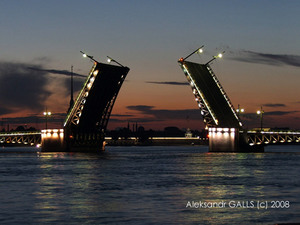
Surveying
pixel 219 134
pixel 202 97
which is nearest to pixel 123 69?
pixel 202 97

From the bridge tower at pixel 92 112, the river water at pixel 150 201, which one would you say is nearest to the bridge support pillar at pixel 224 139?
the bridge tower at pixel 92 112

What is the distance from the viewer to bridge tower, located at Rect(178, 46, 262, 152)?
81.2m

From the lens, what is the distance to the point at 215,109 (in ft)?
281

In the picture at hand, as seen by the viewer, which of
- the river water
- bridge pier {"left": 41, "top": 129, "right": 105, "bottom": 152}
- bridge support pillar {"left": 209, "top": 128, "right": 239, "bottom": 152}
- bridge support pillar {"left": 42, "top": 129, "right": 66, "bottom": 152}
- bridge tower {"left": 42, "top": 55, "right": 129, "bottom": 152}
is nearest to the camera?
the river water

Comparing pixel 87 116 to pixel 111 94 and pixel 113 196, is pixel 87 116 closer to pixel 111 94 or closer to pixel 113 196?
pixel 111 94

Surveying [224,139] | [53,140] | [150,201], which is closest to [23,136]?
[53,140]

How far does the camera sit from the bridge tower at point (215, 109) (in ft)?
266

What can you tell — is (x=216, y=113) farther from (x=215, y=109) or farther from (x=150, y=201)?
(x=150, y=201)

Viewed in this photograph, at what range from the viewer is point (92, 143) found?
9712 cm

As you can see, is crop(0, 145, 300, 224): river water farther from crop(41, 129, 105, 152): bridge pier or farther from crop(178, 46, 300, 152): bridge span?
crop(41, 129, 105, 152): bridge pier

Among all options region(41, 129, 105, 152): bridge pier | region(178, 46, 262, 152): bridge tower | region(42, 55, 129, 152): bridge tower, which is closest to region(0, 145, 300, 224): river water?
region(42, 55, 129, 152): bridge tower

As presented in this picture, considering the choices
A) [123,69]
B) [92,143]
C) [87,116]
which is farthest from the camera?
[92,143]

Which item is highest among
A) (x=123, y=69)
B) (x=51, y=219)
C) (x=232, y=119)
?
(x=123, y=69)

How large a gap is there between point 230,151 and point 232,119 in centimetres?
467
